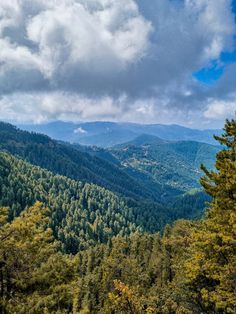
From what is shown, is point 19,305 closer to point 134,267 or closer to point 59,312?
point 59,312

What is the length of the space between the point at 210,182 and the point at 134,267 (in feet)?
273

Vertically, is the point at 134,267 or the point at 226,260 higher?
the point at 226,260

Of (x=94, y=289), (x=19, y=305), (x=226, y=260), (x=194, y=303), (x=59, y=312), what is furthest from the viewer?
(x=94, y=289)

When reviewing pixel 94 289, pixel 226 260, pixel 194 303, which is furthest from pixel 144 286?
pixel 226 260

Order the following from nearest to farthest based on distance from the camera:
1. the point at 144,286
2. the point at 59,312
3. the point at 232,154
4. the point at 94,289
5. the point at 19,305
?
the point at 19,305 < the point at 59,312 < the point at 232,154 < the point at 144,286 < the point at 94,289

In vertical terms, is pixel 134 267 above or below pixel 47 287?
below

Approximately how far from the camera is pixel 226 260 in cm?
2427

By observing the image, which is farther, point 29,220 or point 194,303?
point 194,303

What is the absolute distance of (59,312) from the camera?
21.0 metres

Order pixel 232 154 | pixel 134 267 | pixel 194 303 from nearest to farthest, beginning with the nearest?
1. pixel 232 154
2. pixel 194 303
3. pixel 134 267

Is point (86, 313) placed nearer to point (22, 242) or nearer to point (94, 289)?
point (22, 242)

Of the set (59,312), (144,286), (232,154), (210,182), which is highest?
(232,154)

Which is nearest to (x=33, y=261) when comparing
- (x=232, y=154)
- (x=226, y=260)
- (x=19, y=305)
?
(x=19, y=305)

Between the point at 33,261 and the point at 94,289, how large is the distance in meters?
97.7
